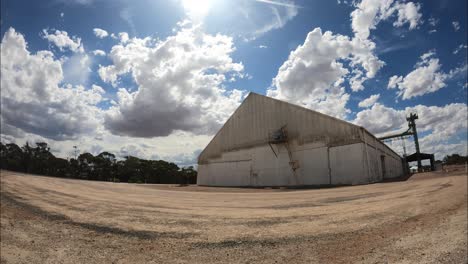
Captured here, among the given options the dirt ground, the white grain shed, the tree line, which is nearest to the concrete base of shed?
the white grain shed

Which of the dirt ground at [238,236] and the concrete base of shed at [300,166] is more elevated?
the concrete base of shed at [300,166]

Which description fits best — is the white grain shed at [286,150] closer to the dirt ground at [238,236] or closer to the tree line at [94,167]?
the dirt ground at [238,236]

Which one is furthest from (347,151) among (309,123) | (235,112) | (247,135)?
(235,112)

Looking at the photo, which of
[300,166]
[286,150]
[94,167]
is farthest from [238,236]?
[94,167]

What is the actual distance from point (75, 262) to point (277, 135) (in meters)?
Answer: 31.1

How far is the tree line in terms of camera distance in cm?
8069

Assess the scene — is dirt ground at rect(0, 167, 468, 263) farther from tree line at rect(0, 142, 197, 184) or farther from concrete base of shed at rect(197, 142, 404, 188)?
tree line at rect(0, 142, 197, 184)

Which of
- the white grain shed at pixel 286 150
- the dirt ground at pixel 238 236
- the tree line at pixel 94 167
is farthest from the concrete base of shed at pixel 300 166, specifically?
the tree line at pixel 94 167

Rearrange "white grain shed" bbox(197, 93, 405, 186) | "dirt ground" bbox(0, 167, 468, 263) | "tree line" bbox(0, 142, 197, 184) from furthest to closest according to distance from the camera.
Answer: "tree line" bbox(0, 142, 197, 184) < "white grain shed" bbox(197, 93, 405, 186) < "dirt ground" bbox(0, 167, 468, 263)

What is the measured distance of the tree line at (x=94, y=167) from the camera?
80.7m

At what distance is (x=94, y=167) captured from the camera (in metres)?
84.8

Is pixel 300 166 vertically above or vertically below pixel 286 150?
below

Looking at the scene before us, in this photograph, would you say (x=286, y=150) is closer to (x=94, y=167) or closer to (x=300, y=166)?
(x=300, y=166)

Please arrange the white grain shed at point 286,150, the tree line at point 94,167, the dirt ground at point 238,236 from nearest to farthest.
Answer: the dirt ground at point 238,236 < the white grain shed at point 286,150 < the tree line at point 94,167
